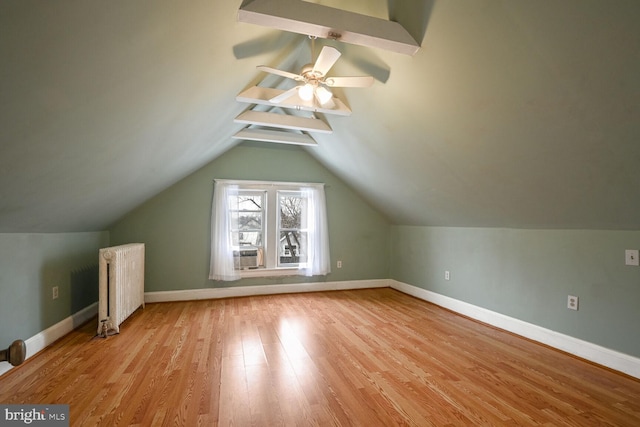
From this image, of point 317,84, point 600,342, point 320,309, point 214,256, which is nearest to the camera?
point 317,84

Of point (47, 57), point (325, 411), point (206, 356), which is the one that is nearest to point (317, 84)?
point (47, 57)

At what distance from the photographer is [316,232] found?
5113 mm

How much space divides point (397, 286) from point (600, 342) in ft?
9.74

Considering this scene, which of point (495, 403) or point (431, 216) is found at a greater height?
point (431, 216)

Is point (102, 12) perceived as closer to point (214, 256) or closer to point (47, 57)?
point (47, 57)

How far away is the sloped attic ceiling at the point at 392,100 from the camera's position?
54.4 inches

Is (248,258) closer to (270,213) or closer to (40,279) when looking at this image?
(270,213)

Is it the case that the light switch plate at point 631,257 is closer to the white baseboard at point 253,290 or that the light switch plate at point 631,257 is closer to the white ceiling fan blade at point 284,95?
the white ceiling fan blade at point 284,95

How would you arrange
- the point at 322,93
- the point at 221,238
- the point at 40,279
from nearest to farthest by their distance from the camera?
1. the point at 322,93
2. the point at 40,279
3. the point at 221,238

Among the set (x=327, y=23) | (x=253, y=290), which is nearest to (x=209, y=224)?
(x=253, y=290)

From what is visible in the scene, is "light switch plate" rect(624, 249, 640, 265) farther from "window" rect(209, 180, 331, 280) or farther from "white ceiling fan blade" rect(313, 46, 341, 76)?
"window" rect(209, 180, 331, 280)

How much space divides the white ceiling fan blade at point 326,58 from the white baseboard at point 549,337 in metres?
3.11

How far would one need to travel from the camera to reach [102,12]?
1.26 meters

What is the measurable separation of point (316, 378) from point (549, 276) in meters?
2.42
